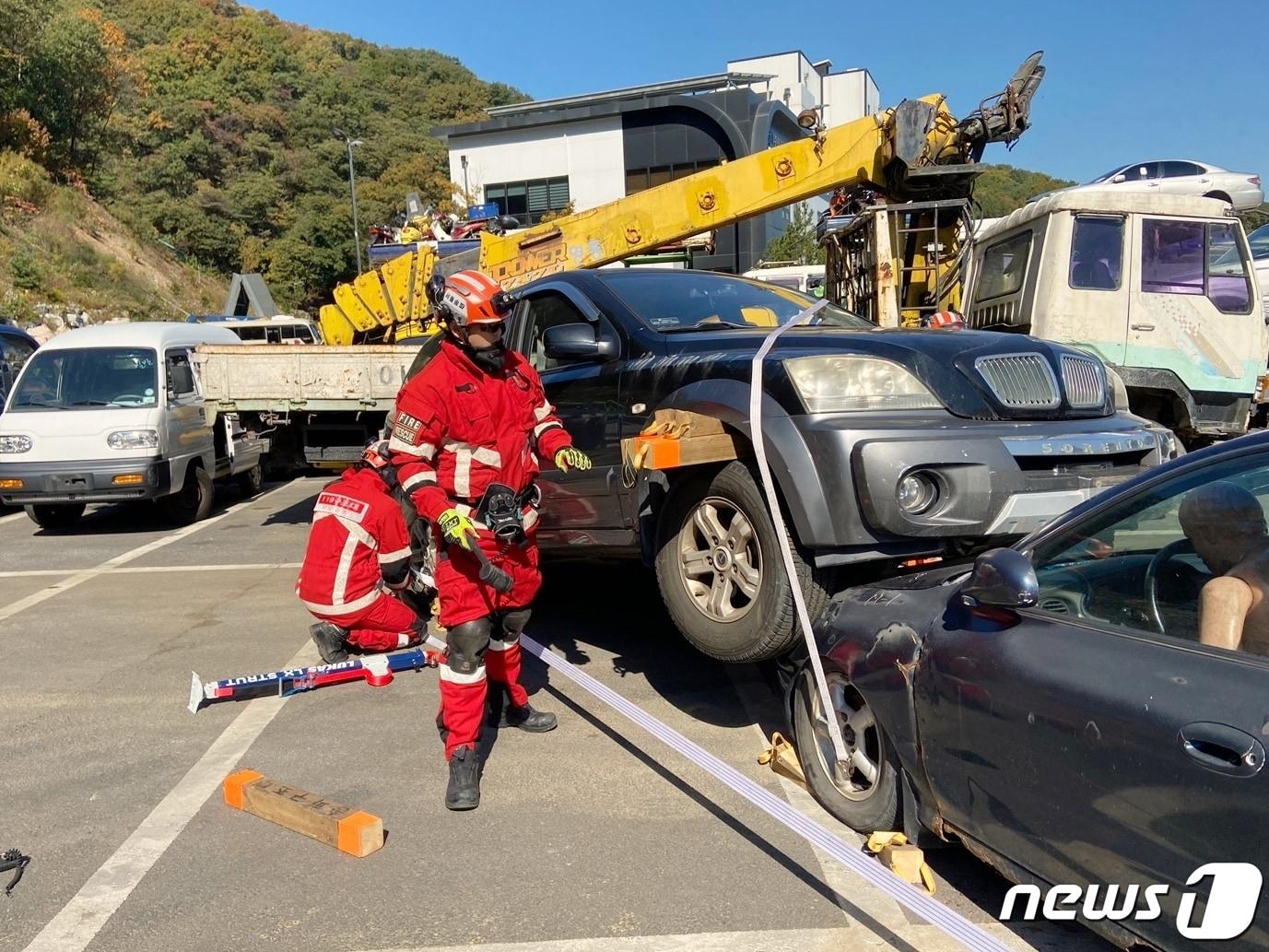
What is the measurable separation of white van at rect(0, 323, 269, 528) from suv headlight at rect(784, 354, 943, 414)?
690 cm

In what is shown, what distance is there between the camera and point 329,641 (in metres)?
5.31

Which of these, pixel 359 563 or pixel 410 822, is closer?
pixel 410 822

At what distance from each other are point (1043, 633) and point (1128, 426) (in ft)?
5.48

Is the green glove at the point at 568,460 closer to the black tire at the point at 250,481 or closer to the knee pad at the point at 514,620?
the knee pad at the point at 514,620

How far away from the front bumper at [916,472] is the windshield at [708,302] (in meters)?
1.16

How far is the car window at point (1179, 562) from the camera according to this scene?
2.20 meters

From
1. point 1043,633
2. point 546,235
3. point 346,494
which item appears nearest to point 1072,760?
point 1043,633

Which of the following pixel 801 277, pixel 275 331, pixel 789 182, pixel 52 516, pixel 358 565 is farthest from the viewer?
pixel 801 277

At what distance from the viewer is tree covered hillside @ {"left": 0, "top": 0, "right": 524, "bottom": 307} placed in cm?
3488


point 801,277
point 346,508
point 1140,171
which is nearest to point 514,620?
point 346,508

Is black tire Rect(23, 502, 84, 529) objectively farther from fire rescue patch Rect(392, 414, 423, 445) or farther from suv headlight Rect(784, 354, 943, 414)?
suv headlight Rect(784, 354, 943, 414)

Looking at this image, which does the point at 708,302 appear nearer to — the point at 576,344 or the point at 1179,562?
the point at 576,344

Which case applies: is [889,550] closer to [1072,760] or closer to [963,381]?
[963,381]

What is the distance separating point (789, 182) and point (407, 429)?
6.49 metres
